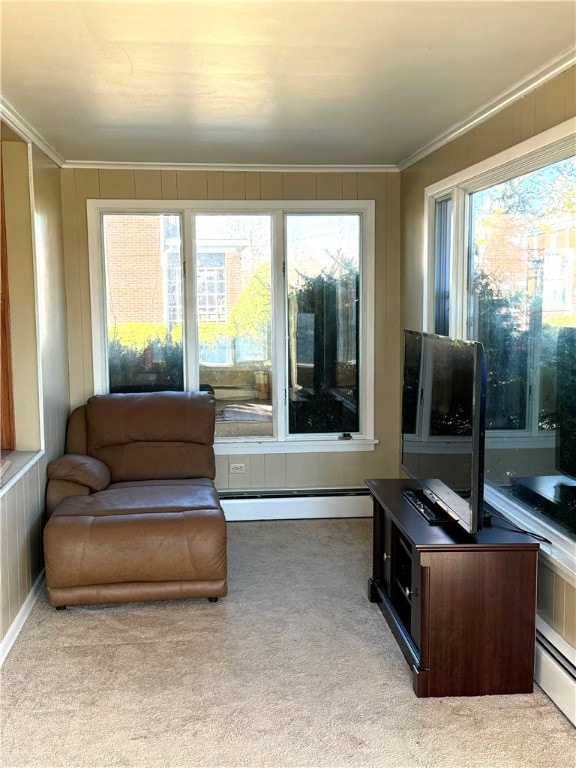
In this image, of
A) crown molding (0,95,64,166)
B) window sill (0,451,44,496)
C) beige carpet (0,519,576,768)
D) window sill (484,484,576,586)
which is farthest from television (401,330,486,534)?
crown molding (0,95,64,166)

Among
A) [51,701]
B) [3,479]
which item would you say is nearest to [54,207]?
[3,479]

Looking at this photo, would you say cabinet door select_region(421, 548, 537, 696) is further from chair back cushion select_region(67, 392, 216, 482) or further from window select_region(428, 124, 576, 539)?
chair back cushion select_region(67, 392, 216, 482)

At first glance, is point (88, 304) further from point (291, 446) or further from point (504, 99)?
point (504, 99)

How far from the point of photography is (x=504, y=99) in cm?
308

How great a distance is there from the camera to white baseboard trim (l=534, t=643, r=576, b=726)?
2.53 metres

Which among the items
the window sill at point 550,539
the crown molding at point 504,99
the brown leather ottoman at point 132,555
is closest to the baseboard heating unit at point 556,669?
the window sill at point 550,539

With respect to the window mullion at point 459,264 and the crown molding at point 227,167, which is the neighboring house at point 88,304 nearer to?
the crown molding at point 227,167

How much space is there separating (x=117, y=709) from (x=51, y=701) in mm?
272

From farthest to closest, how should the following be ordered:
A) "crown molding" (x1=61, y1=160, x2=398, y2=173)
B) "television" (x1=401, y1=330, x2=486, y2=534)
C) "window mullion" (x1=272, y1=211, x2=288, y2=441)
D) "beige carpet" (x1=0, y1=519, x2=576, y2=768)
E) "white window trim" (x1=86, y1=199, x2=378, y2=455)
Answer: "window mullion" (x1=272, y1=211, x2=288, y2=441) < "white window trim" (x1=86, y1=199, x2=378, y2=455) < "crown molding" (x1=61, y1=160, x2=398, y2=173) < "television" (x1=401, y1=330, x2=486, y2=534) < "beige carpet" (x1=0, y1=519, x2=576, y2=768)

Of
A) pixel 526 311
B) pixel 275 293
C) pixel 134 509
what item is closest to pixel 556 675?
pixel 526 311

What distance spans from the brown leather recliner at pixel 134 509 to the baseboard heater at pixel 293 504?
0.58 m

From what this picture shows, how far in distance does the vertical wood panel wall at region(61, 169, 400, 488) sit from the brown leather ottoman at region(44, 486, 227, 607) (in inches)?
56.6

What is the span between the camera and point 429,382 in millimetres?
3209

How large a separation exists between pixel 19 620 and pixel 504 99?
10.5ft
